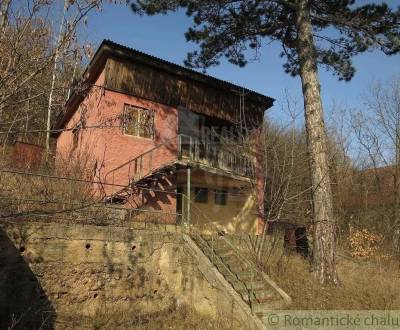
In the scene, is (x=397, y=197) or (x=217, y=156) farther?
(x=397, y=197)

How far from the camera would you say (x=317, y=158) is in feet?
42.1

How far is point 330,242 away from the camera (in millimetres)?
12227

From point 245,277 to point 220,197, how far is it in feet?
27.6

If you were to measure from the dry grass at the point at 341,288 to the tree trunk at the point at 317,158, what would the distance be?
22.5 inches

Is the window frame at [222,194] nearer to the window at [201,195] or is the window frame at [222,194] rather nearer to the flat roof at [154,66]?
the window at [201,195]

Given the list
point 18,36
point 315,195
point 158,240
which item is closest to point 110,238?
point 158,240

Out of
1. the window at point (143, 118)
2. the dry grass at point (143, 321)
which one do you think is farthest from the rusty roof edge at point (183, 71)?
the dry grass at point (143, 321)

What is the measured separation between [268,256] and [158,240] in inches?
144

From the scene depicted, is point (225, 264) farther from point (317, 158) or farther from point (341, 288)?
point (317, 158)

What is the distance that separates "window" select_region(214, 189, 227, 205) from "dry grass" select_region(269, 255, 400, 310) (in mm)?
5490

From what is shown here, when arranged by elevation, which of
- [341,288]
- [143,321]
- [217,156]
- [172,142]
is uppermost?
[172,142]

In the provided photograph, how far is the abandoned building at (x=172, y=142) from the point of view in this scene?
48.6 ft

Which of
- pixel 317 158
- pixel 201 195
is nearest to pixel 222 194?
pixel 201 195

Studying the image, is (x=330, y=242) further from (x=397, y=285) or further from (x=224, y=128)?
(x=224, y=128)
